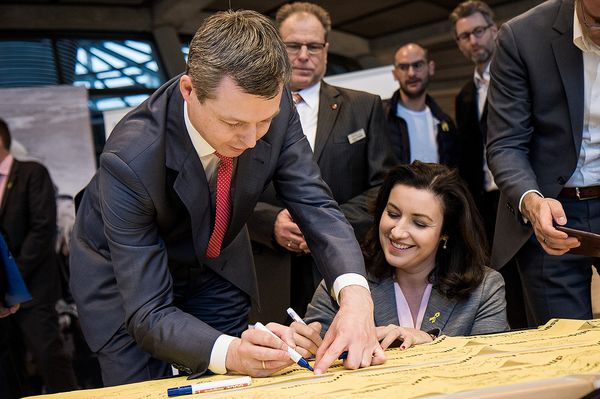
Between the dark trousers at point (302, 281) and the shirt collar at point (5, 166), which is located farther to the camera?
the shirt collar at point (5, 166)

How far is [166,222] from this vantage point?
1734mm

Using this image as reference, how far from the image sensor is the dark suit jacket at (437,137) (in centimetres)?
371

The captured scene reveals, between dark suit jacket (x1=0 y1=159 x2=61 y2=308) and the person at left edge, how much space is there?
88.2 inches

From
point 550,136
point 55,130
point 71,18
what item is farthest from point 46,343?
point 550,136

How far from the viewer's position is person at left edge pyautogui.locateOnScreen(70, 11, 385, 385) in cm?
148

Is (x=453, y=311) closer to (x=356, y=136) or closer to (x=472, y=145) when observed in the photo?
(x=356, y=136)

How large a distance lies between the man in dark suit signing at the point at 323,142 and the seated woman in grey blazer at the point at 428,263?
1.65 ft

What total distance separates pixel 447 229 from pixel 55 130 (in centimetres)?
279

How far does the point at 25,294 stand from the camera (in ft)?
9.84

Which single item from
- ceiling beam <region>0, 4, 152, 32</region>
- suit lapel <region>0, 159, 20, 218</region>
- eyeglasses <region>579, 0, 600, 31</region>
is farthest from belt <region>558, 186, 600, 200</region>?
suit lapel <region>0, 159, 20, 218</region>

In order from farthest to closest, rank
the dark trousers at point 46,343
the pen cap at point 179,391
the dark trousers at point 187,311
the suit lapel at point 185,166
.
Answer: the dark trousers at point 46,343, the dark trousers at point 187,311, the suit lapel at point 185,166, the pen cap at point 179,391

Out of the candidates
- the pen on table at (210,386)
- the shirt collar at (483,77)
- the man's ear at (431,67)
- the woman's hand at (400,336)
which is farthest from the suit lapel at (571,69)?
the man's ear at (431,67)

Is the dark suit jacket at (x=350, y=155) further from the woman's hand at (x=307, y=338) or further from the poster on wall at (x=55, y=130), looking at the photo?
the poster on wall at (x=55, y=130)

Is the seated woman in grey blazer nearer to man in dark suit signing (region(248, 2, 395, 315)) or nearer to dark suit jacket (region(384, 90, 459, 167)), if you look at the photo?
man in dark suit signing (region(248, 2, 395, 315))
